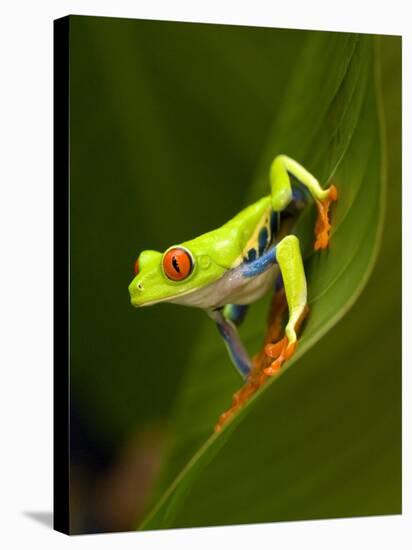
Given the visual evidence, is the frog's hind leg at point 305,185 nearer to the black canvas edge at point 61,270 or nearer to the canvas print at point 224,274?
the canvas print at point 224,274

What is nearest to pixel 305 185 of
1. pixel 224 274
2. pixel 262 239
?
pixel 262 239

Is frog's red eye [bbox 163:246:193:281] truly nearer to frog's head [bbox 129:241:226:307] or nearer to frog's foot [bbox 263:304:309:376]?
frog's head [bbox 129:241:226:307]

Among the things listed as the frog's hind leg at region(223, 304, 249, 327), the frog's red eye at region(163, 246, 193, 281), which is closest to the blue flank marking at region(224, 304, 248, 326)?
the frog's hind leg at region(223, 304, 249, 327)

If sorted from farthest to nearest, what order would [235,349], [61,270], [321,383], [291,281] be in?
[235,349]
[321,383]
[291,281]
[61,270]

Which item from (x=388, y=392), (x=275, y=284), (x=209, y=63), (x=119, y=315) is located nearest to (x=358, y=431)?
(x=388, y=392)

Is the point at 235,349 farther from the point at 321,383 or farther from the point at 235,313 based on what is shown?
the point at 321,383

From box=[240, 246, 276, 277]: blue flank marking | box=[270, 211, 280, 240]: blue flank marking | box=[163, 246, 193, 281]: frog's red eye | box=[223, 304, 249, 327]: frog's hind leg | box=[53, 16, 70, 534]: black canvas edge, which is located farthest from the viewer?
box=[223, 304, 249, 327]: frog's hind leg
